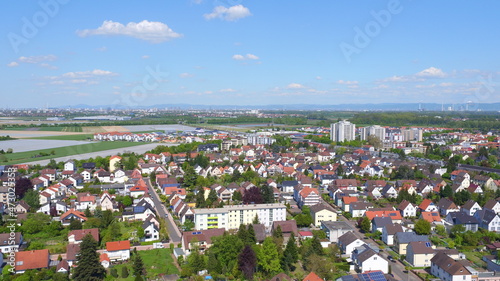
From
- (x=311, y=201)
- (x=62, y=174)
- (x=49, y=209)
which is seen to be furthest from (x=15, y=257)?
(x=62, y=174)

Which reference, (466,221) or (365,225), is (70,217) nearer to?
(365,225)

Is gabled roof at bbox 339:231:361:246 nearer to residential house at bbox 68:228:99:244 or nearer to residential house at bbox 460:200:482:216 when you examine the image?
residential house at bbox 460:200:482:216

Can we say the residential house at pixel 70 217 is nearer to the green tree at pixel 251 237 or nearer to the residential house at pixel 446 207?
the green tree at pixel 251 237

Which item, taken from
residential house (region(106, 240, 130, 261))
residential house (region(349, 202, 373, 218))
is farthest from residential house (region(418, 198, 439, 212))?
residential house (region(106, 240, 130, 261))

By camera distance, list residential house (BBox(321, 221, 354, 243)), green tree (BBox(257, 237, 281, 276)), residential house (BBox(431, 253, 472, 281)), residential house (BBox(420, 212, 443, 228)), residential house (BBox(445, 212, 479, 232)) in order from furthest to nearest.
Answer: residential house (BBox(420, 212, 443, 228)) < residential house (BBox(445, 212, 479, 232)) < residential house (BBox(321, 221, 354, 243)) < green tree (BBox(257, 237, 281, 276)) < residential house (BBox(431, 253, 472, 281))

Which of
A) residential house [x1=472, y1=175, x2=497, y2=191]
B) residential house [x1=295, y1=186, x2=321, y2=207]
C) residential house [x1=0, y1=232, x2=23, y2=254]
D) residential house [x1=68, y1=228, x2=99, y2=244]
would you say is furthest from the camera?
residential house [x1=472, y1=175, x2=497, y2=191]

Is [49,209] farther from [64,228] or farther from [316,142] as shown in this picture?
[316,142]
